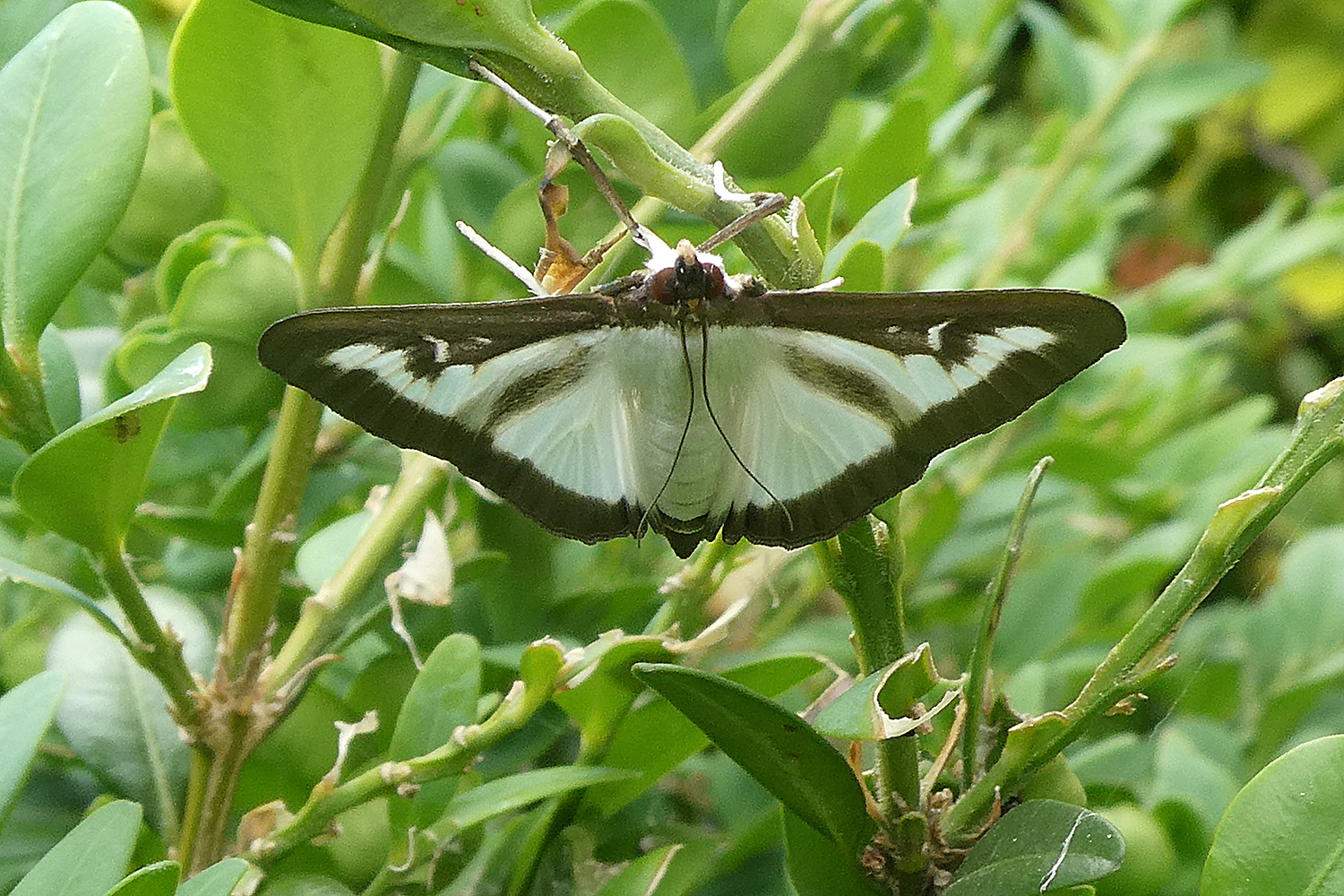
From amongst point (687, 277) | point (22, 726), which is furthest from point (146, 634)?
point (687, 277)

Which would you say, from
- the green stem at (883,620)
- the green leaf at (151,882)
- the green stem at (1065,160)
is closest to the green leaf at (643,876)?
the green stem at (883,620)

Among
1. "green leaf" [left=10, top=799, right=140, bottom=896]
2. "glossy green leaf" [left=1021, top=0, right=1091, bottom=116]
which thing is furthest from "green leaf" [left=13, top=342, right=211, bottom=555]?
"glossy green leaf" [left=1021, top=0, right=1091, bottom=116]

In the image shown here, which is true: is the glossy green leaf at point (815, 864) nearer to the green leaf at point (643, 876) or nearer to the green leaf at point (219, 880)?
the green leaf at point (643, 876)

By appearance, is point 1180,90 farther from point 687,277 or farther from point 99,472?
point 99,472

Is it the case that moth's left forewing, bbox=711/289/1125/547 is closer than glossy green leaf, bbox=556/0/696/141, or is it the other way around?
moth's left forewing, bbox=711/289/1125/547

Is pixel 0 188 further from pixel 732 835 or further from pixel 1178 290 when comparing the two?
pixel 1178 290

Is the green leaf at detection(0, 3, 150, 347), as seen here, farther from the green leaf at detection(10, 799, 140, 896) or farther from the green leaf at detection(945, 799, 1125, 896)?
the green leaf at detection(945, 799, 1125, 896)
